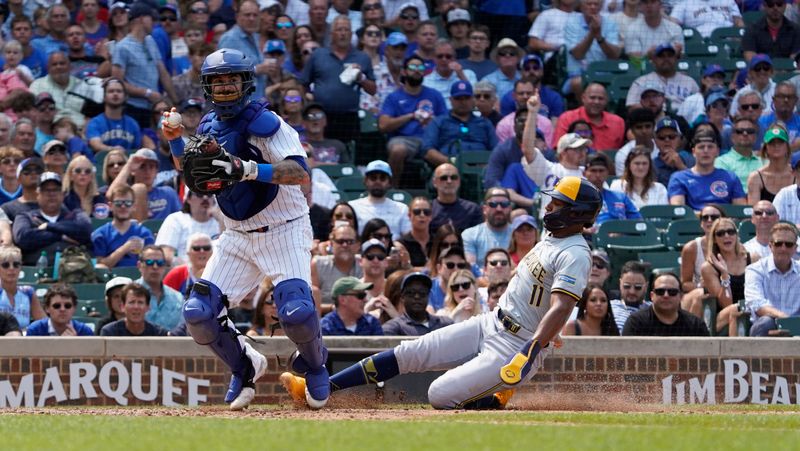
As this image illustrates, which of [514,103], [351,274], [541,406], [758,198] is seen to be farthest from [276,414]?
[514,103]

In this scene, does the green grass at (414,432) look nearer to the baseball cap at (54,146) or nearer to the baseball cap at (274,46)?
the baseball cap at (54,146)

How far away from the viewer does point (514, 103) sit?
14.8 m

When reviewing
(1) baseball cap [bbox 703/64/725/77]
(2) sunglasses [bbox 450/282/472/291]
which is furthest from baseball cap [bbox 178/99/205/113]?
(1) baseball cap [bbox 703/64/725/77]

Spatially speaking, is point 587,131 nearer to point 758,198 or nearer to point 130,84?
point 758,198

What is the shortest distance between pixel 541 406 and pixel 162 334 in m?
3.22

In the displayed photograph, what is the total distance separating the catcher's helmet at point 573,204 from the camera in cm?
782

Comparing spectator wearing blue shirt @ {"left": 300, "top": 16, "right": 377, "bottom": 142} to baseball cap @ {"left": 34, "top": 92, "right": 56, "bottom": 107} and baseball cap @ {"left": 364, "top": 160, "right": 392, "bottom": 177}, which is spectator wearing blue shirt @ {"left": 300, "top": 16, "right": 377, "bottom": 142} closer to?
baseball cap @ {"left": 364, "top": 160, "right": 392, "bottom": 177}

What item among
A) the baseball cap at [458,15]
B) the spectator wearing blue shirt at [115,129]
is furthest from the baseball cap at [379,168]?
the baseball cap at [458,15]

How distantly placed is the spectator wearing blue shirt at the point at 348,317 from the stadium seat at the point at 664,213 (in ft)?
12.1

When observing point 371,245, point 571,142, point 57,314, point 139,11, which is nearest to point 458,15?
point 139,11

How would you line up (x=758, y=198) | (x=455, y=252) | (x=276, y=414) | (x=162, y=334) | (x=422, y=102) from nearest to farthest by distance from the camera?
(x=276, y=414) < (x=162, y=334) < (x=455, y=252) < (x=758, y=198) < (x=422, y=102)

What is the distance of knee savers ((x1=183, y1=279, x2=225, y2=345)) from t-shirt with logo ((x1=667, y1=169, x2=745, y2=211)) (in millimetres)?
6794

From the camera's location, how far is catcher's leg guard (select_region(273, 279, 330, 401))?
24.3 ft

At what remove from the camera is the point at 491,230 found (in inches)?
485
